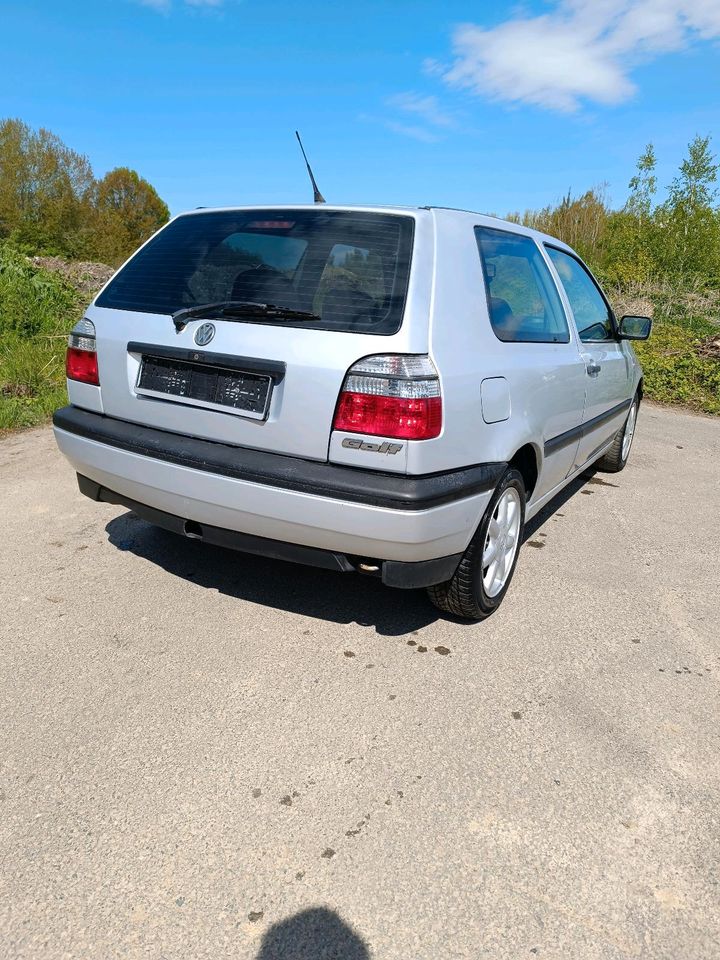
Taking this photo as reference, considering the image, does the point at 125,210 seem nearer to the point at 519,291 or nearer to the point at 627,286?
the point at 627,286

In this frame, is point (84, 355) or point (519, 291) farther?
point (519, 291)

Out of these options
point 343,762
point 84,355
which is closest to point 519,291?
point 84,355

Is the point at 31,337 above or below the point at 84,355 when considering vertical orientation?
below

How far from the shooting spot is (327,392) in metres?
2.49

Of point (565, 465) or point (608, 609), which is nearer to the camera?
point (608, 609)

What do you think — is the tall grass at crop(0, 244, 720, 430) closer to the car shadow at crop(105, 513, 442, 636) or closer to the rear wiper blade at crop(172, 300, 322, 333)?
the car shadow at crop(105, 513, 442, 636)

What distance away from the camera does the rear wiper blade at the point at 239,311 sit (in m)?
2.65

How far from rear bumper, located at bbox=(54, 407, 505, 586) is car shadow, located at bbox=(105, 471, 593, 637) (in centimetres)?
62

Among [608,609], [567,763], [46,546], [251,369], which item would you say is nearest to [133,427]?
[251,369]

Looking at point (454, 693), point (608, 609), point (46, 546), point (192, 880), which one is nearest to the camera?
point (192, 880)

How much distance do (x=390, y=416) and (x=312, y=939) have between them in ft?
4.98

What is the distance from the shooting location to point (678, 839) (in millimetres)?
2041

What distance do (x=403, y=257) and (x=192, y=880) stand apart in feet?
6.85

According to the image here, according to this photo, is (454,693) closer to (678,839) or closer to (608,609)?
(678,839)
